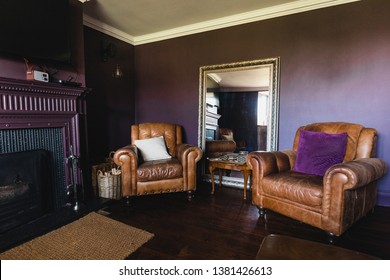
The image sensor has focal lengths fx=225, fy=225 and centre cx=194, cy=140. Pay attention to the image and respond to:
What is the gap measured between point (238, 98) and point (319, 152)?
4.53 feet

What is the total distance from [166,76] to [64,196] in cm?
233

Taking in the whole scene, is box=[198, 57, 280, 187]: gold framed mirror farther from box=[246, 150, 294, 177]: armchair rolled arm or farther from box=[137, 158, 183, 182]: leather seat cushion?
box=[137, 158, 183, 182]: leather seat cushion

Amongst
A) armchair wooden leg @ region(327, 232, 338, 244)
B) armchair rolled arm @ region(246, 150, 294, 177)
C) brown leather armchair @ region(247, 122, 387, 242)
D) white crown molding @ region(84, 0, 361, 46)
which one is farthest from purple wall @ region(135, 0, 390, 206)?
armchair wooden leg @ region(327, 232, 338, 244)

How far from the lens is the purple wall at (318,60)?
2436 mm

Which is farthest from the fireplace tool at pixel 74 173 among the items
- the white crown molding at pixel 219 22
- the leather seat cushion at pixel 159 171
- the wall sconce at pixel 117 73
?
the white crown molding at pixel 219 22

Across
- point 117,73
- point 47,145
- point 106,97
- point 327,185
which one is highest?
point 117,73

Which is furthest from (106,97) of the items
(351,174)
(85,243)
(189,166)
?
(351,174)

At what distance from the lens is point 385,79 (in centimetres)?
240

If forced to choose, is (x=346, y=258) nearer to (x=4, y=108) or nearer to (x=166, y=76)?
(x=4, y=108)

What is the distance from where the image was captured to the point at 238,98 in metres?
3.18

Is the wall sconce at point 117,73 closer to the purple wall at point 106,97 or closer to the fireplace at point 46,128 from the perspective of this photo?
→ the purple wall at point 106,97

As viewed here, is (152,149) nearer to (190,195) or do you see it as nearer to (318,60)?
(190,195)
